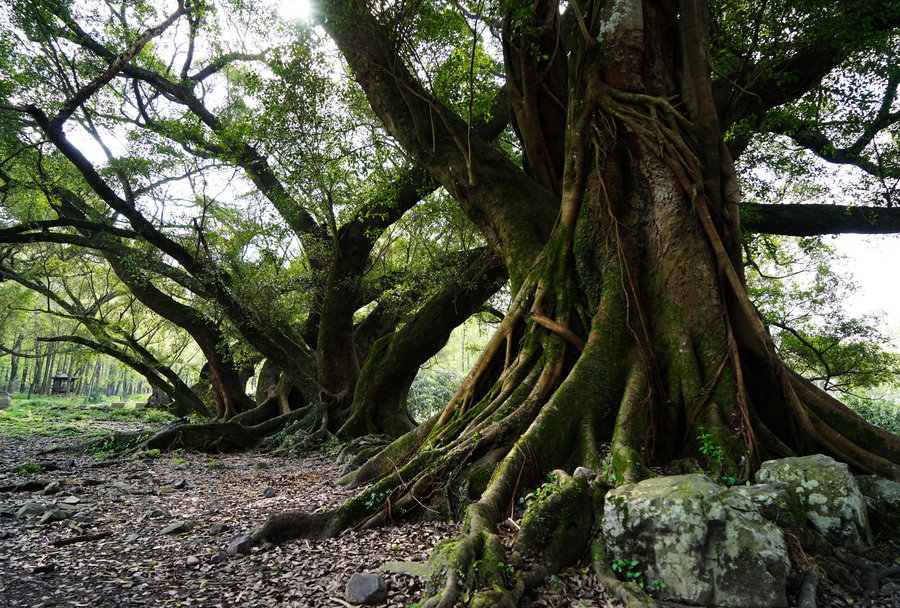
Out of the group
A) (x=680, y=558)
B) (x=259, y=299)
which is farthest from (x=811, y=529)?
(x=259, y=299)

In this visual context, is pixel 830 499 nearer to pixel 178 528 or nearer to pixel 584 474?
pixel 584 474

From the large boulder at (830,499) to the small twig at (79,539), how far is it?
18.5 feet

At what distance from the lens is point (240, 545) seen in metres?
3.72

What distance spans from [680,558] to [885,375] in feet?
42.1

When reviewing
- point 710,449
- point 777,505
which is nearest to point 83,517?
point 710,449

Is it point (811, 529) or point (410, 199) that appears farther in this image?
point (410, 199)

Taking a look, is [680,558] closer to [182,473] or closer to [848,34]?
[848,34]

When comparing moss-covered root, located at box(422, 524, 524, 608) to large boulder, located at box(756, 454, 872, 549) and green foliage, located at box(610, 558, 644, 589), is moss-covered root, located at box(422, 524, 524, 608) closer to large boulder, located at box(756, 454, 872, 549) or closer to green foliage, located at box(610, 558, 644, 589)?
green foliage, located at box(610, 558, 644, 589)

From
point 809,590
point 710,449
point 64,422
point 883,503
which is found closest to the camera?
point 809,590

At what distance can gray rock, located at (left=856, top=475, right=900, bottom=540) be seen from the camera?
3.08 metres

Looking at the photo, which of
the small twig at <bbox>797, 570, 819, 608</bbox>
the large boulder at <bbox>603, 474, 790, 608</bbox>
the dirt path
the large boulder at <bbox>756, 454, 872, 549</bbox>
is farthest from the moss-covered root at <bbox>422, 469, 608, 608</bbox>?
the large boulder at <bbox>756, 454, 872, 549</bbox>

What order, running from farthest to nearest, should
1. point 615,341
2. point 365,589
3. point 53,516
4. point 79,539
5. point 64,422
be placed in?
point 64,422 → point 53,516 → point 615,341 → point 79,539 → point 365,589

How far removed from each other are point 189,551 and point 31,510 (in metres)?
2.36

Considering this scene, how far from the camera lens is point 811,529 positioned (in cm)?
294
